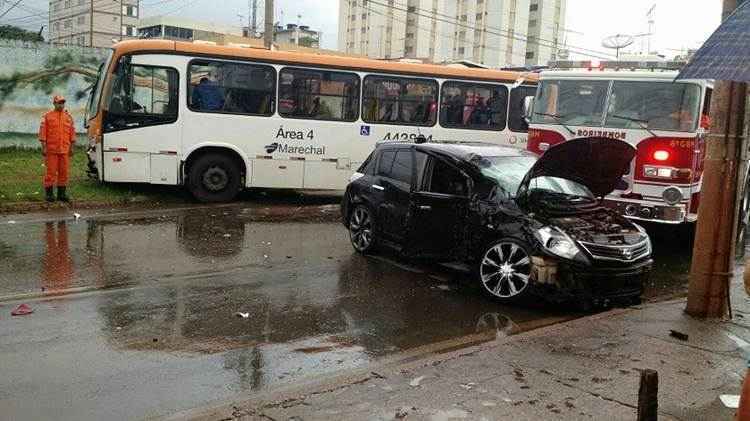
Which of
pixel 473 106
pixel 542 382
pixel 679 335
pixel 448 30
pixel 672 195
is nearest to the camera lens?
pixel 542 382

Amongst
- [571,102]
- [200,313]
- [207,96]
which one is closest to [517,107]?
[571,102]

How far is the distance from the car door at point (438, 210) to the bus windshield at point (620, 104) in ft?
11.6

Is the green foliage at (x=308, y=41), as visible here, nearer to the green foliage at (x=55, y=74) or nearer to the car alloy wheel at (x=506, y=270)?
the green foliage at (x=55, y=74)

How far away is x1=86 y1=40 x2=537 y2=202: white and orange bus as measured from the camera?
13773 mm

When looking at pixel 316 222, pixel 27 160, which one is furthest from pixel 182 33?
pixel 316 222

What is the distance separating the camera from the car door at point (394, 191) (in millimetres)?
8938

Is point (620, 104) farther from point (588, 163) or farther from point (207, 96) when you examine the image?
point (207, 96)

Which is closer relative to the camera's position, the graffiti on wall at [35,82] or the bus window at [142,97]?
the bus window at [142,97]

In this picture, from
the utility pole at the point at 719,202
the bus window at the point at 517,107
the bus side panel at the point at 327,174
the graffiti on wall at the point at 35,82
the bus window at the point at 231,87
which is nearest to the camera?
the utility pole at the point at 719,202

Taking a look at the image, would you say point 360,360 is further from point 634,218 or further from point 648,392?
point 634,218

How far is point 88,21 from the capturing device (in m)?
100

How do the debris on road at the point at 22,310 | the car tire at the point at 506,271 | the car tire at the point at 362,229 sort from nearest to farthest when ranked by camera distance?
the debris on road at the point at 22,310, the car tire at the point at 506,271, the car tire at the point at 362,229

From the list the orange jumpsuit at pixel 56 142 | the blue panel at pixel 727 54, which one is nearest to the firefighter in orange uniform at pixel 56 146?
the orange jumpsuit at pixel 56 142

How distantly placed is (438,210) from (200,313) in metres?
3.05
